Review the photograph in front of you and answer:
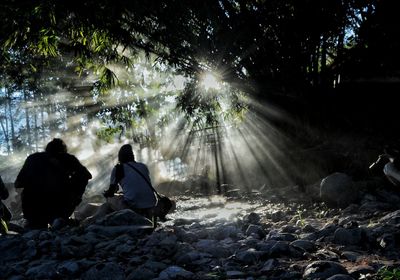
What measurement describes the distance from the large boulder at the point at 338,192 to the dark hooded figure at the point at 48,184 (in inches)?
208

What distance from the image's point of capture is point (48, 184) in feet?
23.4

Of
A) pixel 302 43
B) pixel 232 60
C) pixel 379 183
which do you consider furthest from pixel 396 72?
pixel 232 60

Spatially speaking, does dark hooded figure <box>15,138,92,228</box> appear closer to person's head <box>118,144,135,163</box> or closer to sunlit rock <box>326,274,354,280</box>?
person's head <box>118,144,135,163</box>

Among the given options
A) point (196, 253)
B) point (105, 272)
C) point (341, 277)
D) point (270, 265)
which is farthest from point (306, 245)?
point (105, 272)

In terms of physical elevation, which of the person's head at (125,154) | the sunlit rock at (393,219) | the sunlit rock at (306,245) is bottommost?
the sunlit rock at (393,219)

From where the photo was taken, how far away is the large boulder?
8.83 m

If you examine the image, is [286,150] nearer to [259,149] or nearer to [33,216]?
[259,149]

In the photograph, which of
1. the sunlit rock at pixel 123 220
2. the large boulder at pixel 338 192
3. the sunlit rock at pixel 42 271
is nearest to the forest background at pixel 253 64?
the large boulder at pixel 338 192

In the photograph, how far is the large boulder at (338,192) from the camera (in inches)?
348

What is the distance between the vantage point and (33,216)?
7152 mm

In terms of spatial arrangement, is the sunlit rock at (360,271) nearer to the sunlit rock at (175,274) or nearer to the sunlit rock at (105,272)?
the sunlit rock at (175,274)

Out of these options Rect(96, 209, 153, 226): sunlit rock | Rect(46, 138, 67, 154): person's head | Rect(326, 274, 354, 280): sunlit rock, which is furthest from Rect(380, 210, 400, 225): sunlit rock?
Rect(46, 138, 67, 154): person's head

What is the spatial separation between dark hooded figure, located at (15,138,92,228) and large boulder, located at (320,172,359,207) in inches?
208

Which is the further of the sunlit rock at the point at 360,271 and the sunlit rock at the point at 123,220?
the sunlit rock at the point at 123,220
